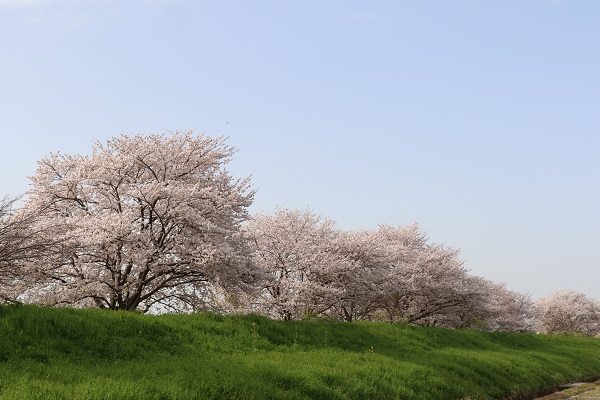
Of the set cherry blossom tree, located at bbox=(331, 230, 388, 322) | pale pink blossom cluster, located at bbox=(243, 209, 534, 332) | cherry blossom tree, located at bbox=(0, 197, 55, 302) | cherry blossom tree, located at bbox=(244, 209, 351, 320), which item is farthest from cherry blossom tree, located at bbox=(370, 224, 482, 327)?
cherry blossom tree, located at bbox=(0, 197, 55, 302)

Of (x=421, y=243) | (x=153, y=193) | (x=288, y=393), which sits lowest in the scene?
(x=288, y=393)

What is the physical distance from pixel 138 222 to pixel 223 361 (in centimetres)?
1314

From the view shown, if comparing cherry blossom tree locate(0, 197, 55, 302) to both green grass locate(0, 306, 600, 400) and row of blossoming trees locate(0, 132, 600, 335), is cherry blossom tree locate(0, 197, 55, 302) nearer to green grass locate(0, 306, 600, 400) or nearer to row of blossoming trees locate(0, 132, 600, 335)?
row of blossoming trees locate(0, 132, 600, 335)

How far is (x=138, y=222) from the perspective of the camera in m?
25.5

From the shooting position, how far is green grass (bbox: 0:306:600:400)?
10.7 meters

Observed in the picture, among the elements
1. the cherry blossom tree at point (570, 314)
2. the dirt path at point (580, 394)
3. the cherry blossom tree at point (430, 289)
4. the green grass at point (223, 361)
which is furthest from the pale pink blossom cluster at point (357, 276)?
the cherry blossom tree at point (570, 314)

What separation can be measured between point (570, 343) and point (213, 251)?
3408cm

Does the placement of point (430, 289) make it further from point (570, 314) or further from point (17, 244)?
point (570, 314)

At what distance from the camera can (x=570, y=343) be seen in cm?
4369

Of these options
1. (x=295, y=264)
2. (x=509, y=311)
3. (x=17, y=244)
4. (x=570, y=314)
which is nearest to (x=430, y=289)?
(x=295, y=264)

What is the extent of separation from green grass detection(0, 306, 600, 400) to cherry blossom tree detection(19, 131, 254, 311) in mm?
6449

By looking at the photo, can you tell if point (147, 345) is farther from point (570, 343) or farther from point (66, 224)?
point (570, 343)

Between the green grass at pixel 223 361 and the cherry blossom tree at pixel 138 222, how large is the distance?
6.45 metres

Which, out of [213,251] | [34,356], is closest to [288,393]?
[34,356]
